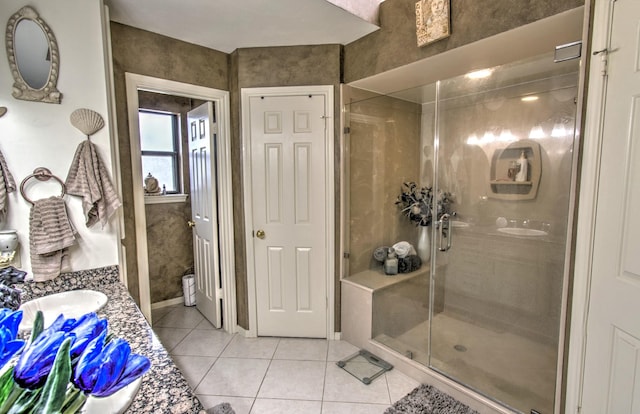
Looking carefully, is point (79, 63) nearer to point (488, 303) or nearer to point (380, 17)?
point (380, 17)

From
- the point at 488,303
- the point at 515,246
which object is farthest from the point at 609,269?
the point at 488,303

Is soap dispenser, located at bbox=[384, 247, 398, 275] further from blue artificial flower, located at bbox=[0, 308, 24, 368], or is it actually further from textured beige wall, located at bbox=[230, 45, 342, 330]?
blue artificial flower, located at bbox=[0, 308, 24, 368]

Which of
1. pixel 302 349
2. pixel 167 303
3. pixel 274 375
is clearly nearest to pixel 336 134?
pixel 302 349

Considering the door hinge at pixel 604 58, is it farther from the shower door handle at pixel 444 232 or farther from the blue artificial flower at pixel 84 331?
the blue artificial flower at pixel 84 331

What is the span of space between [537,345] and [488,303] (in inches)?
18.4

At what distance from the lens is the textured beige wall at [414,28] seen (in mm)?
1567

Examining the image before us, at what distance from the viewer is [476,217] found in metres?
2.71

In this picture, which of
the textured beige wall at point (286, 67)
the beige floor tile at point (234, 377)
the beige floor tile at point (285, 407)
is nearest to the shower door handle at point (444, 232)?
the textured beige wall at point (286, 67)

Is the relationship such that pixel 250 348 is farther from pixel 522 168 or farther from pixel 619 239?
pixel 522 168

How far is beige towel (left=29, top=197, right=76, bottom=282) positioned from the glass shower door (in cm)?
237

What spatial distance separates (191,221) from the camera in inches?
132

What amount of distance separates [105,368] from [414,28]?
2.31 m

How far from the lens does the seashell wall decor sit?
158 centimetres

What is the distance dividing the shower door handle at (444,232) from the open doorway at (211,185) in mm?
1835
